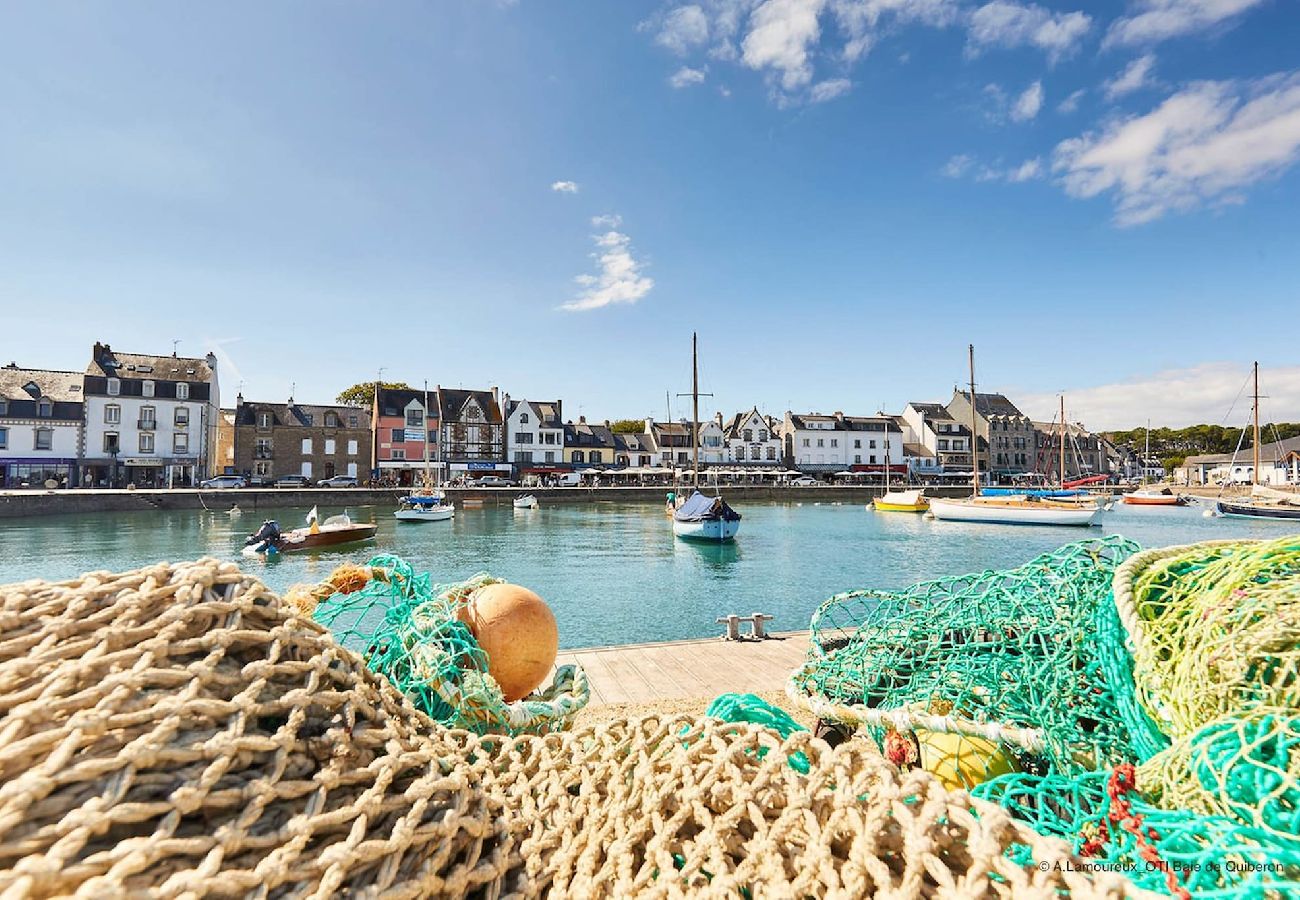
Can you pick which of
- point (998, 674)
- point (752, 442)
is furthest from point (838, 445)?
point (998, 674)

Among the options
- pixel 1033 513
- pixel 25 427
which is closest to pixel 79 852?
pixel 1033 513

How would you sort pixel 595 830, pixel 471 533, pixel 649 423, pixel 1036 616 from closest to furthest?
pixel 595 830, pixel 1036 616, pixel 471 533, pixel 649 423

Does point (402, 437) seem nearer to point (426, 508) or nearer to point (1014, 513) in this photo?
point (426, 508)

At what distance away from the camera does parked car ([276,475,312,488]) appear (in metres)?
49.1

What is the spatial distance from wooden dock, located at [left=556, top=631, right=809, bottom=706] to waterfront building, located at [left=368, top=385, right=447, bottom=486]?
170ft

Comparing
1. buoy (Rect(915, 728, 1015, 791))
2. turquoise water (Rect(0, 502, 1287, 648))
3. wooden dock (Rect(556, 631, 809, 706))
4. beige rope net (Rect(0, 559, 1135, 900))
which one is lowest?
turquoise water (Rect(0, 502, 1287, 648))

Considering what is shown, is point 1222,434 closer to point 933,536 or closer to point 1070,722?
point 933,536

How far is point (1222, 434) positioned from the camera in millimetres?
97125

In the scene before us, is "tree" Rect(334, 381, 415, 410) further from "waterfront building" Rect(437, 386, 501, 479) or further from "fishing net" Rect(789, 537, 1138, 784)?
"fishing net" Rect(789, 537, 1138, 784)

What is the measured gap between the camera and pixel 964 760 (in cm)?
324

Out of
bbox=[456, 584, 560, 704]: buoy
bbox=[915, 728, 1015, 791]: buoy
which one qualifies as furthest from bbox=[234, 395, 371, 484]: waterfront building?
bbox=[915, 728, 1015, 791]: buoy

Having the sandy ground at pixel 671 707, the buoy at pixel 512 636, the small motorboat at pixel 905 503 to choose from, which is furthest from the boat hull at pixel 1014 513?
the buoy at pixel 512 636

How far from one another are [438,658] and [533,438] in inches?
2353

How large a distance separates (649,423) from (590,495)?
1907cm
